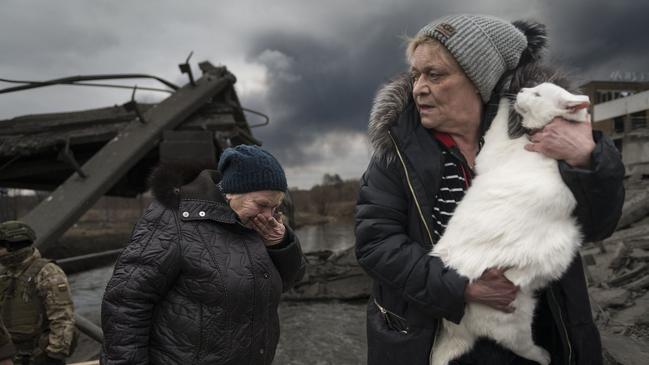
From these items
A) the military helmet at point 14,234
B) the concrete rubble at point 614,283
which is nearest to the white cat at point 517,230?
the concrete rubble at point 614,283

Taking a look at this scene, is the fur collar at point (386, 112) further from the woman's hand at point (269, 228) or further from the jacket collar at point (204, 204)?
the jacket collar at point (204, 204)

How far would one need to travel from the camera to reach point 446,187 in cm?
160

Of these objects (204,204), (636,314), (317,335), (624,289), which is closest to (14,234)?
(204,204)

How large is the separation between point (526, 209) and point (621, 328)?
4.08m

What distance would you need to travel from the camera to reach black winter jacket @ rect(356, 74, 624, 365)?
1349mm

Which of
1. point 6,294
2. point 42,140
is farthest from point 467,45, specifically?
point 42,140

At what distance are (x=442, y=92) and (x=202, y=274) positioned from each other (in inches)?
46.9

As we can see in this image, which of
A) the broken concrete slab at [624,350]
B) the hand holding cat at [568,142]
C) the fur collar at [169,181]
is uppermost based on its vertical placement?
the hand holding cat at [568,142]

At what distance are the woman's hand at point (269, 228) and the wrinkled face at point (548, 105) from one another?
3.72 ft

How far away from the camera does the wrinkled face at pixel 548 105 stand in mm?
1394

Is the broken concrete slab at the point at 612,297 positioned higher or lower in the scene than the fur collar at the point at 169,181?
lower

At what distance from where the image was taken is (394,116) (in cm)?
167

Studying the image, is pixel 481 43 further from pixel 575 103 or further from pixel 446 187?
pixel 446 187

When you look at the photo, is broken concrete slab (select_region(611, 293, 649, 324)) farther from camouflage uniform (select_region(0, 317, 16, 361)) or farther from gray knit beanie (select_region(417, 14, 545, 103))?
camouflage uniform (select_region(0, 317, 16, 361))
